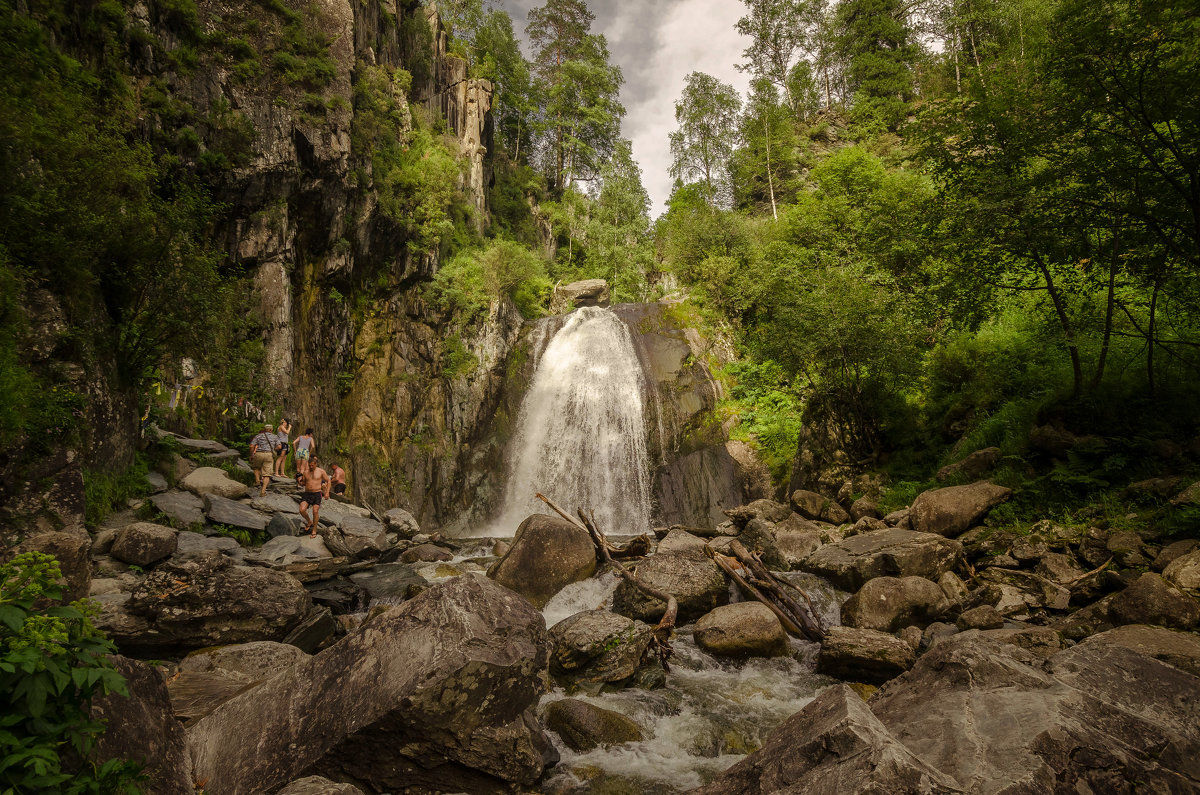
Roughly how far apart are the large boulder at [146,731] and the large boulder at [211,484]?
29.4 ft

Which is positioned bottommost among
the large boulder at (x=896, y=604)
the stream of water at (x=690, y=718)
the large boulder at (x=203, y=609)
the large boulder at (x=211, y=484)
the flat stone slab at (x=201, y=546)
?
the stream of water at (x=690, y=718)

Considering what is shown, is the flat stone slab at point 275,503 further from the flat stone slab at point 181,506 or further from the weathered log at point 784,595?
the weathered log at point 784,595

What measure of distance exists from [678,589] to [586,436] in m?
13.9

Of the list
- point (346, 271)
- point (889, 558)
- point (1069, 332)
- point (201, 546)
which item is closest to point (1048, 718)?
point (889, 558)

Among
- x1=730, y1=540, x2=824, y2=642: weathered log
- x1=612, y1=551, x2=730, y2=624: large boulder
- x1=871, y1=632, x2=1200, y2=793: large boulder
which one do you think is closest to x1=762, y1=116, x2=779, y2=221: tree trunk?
x1=730, y1=540, x2=824, y2=642: weathered log

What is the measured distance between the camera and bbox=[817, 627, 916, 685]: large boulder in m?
6.79

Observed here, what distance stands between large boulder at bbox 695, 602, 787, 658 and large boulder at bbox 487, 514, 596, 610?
10.1 feet

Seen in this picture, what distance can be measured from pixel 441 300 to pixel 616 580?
56.3 ft

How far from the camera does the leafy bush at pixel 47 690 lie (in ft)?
6.29

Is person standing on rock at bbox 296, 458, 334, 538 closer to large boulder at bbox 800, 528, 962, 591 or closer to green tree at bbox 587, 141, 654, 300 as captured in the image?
large boulder at bbox 800, 528, 962, 591

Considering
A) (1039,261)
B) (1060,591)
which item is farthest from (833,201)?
(1060,591)

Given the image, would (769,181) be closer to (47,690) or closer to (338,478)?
(338,478)

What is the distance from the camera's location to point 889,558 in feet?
30.7

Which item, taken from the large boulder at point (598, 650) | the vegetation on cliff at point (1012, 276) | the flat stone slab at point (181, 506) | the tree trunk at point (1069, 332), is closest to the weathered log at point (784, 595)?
the large boulder at point (598, 650)
